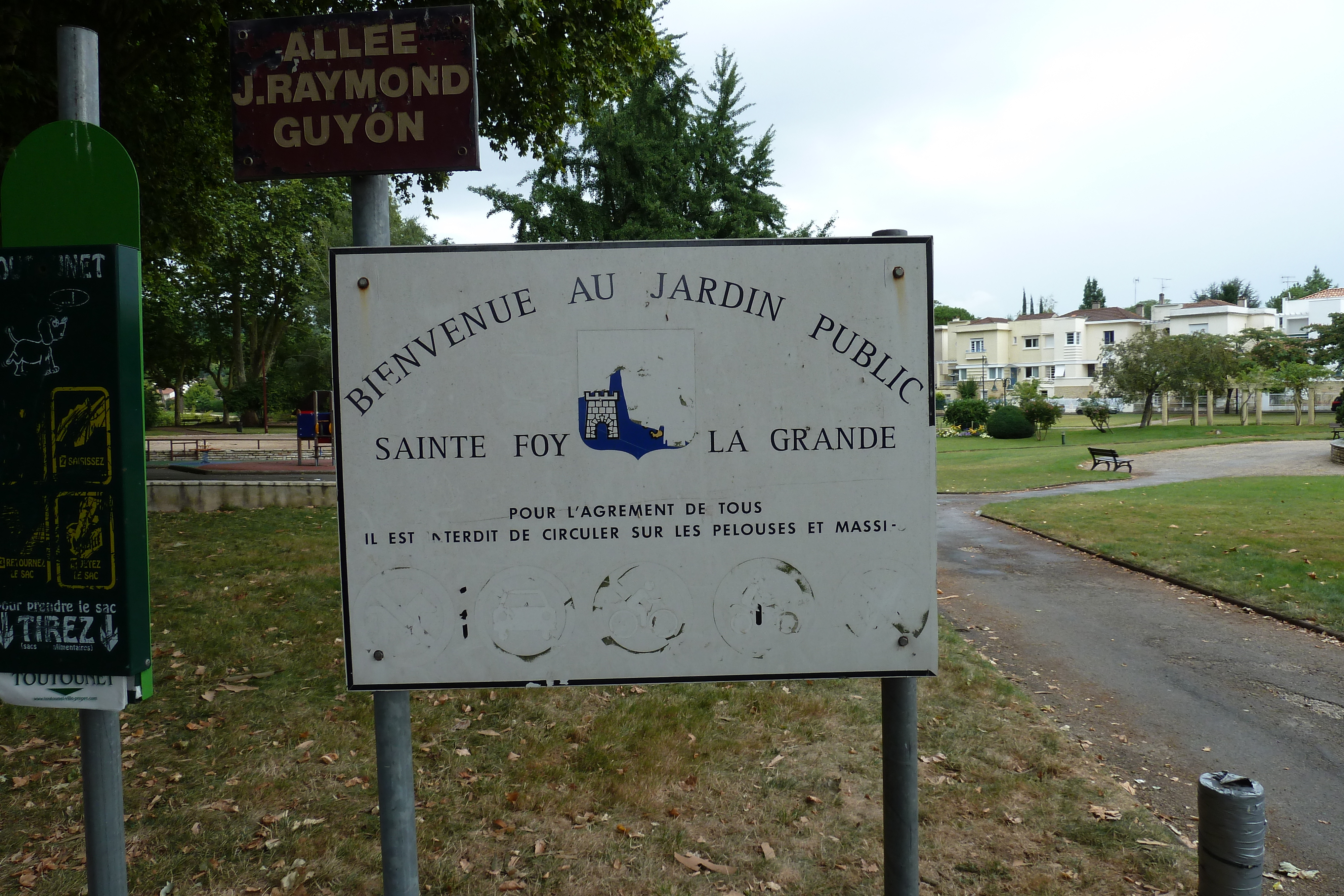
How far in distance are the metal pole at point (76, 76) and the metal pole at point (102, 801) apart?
56.7 inches

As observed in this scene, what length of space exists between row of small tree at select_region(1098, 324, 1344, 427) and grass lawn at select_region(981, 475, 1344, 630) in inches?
1094

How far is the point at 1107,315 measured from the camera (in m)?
83.6

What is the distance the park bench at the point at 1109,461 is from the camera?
23.8 meters

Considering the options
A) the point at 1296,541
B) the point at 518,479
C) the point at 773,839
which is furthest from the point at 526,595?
the point at 1296,541

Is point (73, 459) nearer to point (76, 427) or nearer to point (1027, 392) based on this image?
point (76, 427)

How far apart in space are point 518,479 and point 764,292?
32.7 inches

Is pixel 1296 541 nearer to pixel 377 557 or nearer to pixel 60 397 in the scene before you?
pixel 377 557

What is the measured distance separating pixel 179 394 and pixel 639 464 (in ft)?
215

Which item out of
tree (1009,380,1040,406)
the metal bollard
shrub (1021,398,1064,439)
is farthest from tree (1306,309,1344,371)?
the metal bollard

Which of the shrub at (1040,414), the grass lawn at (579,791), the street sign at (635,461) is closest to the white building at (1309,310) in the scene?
the shrub at (1040,414)

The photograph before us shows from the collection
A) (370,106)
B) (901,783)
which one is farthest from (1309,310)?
(370,106)

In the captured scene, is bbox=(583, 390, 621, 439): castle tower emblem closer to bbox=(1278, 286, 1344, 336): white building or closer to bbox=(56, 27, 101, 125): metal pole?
bbox=(56, 27, 101, 125): metal pole

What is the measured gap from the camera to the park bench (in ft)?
78.2

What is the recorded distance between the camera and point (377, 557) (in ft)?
7.49
